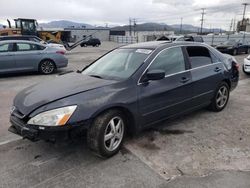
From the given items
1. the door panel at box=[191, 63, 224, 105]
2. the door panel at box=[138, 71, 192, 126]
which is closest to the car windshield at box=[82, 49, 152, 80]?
the door panel at box=[138, 71, 192, 126]

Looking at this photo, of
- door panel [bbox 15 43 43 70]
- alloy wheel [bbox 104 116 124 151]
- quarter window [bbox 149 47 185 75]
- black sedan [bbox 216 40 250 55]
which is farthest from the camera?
black sedan [bbox 216 40 250 55]

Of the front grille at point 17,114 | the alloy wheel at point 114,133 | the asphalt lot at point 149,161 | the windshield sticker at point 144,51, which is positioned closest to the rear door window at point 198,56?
the windshield sticker at point 144,51

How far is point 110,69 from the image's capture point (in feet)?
13.5

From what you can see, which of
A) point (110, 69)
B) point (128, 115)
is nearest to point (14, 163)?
point (128, 115)

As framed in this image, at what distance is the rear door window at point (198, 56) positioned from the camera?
4605 millimetres

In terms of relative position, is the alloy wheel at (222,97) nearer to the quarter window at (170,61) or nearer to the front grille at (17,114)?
the quarter window at (170,61)

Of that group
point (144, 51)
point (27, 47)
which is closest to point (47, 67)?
point (27, 47)

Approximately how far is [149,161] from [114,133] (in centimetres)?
60

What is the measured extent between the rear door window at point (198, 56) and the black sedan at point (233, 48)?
1703cm

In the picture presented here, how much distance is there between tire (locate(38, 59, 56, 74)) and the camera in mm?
10383

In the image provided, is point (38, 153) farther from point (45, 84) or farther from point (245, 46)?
point (245, 46)

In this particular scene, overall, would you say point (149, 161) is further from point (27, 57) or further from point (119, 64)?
point (27, 57)

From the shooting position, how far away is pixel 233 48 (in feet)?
67.5

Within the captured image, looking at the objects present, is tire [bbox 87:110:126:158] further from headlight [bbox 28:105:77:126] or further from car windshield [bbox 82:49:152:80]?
car windshield [bbox 82:49:152:80]
